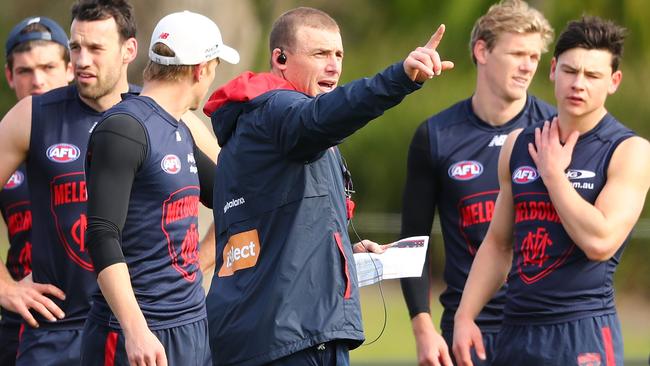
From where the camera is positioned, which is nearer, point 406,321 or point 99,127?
point 99,127

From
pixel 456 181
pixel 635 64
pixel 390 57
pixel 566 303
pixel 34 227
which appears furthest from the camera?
pixel 390 57

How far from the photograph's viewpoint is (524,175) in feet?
18.9

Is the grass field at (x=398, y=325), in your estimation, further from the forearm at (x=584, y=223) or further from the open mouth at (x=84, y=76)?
the forearm at (x=584, y=223)

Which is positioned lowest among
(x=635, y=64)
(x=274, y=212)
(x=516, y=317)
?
(x=516, y=317)

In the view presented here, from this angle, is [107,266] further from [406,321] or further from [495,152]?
[406,321]

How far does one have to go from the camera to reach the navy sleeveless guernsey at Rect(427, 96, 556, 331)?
259 inches

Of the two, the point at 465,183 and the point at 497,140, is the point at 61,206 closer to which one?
the point at 465,183

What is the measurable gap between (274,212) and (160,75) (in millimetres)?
1000

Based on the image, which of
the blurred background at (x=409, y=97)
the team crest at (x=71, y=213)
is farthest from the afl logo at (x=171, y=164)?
the blurred background at (x=409, y=97)

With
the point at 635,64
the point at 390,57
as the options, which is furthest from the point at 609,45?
the point at 390,57

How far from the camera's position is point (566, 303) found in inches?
218

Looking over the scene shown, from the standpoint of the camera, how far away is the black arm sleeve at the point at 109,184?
195 inches

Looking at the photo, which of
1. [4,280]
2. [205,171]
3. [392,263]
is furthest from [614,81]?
[4,280]

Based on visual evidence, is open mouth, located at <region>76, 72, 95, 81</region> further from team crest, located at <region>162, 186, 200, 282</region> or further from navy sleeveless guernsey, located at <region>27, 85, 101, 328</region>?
team crest, located at <region>162, 186, 200, 282</region>
